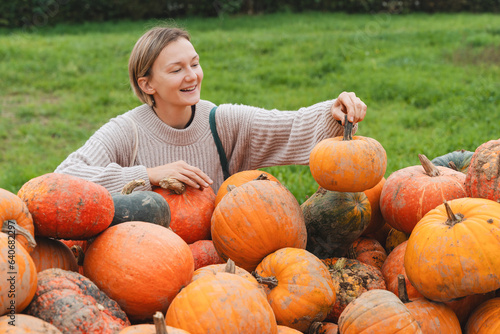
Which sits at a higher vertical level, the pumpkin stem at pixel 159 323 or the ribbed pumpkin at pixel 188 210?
the pumpkin stem at pixel 159 323

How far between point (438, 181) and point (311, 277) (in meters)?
0.93

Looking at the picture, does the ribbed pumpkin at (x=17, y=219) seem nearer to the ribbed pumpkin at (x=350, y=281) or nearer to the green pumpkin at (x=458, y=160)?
the ribbed pumpkin at (x=350, y=281)

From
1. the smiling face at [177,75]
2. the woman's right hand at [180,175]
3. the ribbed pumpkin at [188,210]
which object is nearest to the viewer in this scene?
the ribbed pumpkin at [188,210]

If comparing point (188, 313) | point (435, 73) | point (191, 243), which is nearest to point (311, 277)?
point (188, 313)

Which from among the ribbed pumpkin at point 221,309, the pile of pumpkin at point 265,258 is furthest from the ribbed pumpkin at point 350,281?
the ribbed pumpkin at point 221,309

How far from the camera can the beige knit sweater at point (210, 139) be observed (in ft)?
10.4

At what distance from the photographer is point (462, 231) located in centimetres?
193

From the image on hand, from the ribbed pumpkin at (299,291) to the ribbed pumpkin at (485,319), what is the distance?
0.56 metres

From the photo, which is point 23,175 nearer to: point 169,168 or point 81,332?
point 169,168

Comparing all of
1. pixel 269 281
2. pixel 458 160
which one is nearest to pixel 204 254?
pixel 269 281

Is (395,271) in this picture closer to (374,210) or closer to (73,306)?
(374,210)

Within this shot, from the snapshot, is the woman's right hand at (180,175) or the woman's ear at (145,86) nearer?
the woman's right hand at (180,175)

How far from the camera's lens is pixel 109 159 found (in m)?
3.21

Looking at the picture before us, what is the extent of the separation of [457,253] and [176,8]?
18329 millimetres
